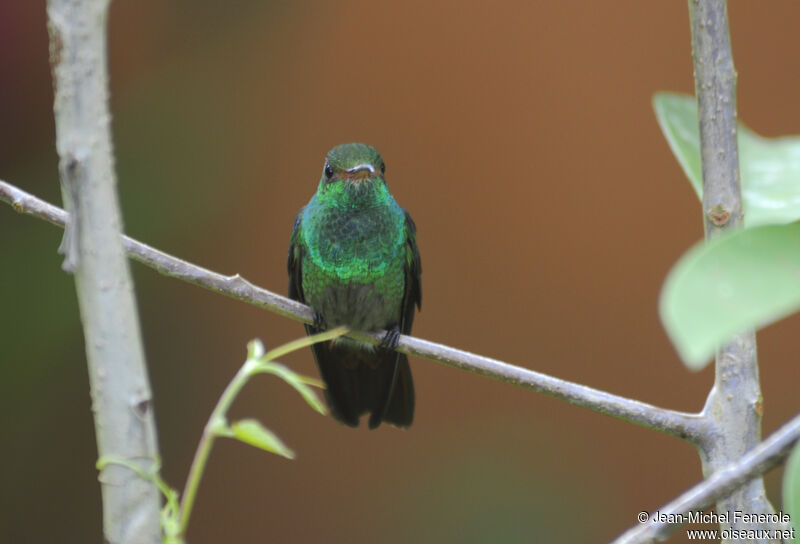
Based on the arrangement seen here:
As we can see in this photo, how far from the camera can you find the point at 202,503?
2.61 m

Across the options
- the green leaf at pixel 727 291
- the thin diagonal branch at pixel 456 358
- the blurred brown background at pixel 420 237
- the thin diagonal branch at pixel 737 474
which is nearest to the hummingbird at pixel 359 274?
the thin diagonal branch at pixel 456 358

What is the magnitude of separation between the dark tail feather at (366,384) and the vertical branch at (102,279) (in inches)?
49.7

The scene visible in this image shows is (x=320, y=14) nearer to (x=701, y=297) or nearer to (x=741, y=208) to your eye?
(x=741, y=208)

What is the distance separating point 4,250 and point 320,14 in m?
1.12

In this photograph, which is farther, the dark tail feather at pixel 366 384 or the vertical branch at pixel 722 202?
the dark tail feather at pixel 366 384

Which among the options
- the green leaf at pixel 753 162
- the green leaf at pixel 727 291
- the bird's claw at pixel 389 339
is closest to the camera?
the green leaf at pixel 727 291

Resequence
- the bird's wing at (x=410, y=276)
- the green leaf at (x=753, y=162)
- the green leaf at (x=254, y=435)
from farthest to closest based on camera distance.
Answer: the bird's wing at (x=410, y=276) < the green leaf at (x=753, y=162) < the green leaf at (x=254, y=435)

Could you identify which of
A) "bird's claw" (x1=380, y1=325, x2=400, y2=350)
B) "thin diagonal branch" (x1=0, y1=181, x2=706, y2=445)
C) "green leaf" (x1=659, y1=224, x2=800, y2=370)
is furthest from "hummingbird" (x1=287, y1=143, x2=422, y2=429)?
"green leaf" (x1=659, y1=224, x2=800, y2=370)

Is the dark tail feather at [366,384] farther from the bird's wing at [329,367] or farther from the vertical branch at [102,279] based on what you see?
the vertical branch at [102,279]

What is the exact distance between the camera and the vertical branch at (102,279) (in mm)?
428

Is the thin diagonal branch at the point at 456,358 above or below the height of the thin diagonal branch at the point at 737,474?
above

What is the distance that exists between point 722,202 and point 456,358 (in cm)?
36

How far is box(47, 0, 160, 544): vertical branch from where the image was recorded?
428mm

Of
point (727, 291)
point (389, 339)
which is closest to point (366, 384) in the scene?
point (389, 339)
